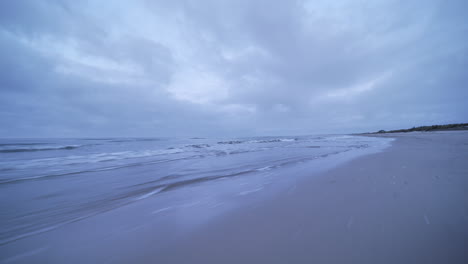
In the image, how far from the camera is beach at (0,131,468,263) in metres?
1.42

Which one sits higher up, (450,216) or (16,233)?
(450,216)

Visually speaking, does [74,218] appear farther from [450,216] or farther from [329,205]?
[450,216]

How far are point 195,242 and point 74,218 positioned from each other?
2.26 meters

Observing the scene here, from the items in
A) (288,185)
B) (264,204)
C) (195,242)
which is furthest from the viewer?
(288,185)

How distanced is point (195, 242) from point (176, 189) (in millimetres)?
2187

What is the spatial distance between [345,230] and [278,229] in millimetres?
700

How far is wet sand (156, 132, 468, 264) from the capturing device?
1372mm

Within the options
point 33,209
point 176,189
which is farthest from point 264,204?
point 33,209

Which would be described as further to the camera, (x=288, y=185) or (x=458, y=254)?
(x=288, y=185)

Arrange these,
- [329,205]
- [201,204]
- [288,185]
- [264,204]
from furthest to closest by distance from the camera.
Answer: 1. [288,185]
2. [201,204]
3. [264,204]
4. [329,205]

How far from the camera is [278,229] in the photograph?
1833 millimetres

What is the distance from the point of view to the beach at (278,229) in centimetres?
142

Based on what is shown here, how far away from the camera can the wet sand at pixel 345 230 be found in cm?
137

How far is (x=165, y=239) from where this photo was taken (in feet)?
6.01
